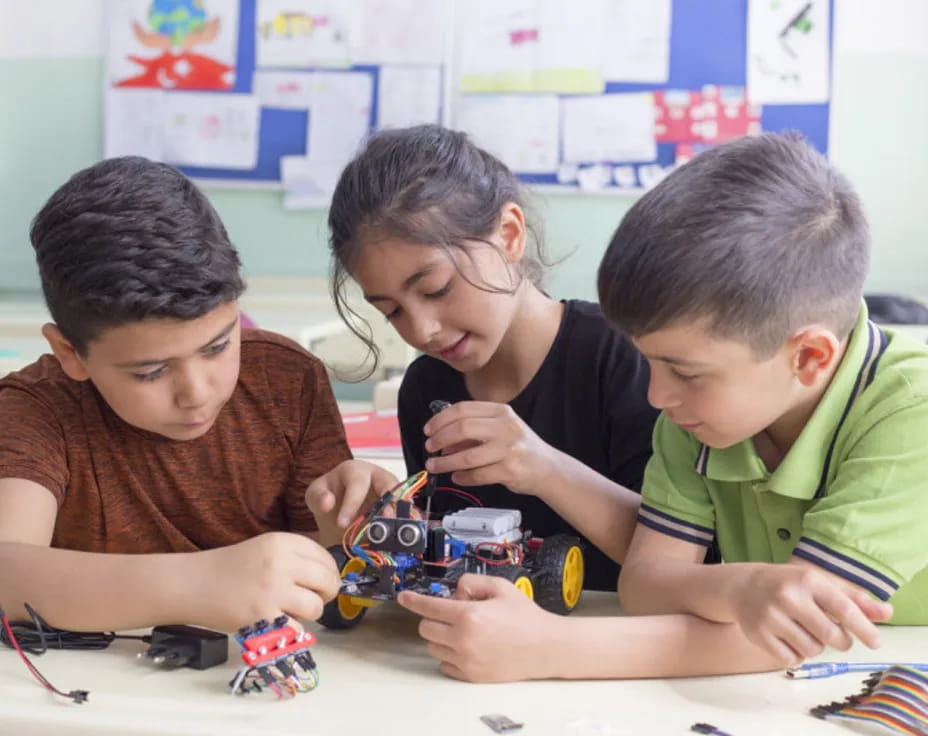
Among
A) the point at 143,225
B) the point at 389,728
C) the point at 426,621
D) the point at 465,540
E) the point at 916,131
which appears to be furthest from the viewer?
the point at 916,131

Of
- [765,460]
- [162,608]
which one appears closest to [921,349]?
[765,460]

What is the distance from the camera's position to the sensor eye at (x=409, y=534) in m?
0.95

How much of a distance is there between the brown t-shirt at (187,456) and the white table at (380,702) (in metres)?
0.34

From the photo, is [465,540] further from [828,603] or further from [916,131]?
[916,131]

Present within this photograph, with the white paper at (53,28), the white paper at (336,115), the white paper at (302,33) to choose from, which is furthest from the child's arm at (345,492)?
the white paper at (53,28)

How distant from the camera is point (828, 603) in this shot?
82 cm

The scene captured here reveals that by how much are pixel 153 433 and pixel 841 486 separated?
0.75 metres

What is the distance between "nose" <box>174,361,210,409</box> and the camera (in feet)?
3.69

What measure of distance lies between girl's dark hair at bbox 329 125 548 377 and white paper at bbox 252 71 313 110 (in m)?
2.32

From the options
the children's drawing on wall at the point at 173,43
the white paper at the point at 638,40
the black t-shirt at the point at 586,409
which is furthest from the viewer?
the children's drawing on wall at the point at 173,43

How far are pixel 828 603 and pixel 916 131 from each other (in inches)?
112

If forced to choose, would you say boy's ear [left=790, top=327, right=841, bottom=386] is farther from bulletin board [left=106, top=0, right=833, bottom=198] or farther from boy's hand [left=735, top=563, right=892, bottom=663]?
bulletin board [left=106, top=0, right=833, bottom=198]

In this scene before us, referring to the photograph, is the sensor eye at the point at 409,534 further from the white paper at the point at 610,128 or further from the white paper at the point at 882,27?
the white paper at the point at 882,27

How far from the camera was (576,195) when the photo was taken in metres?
3.50
